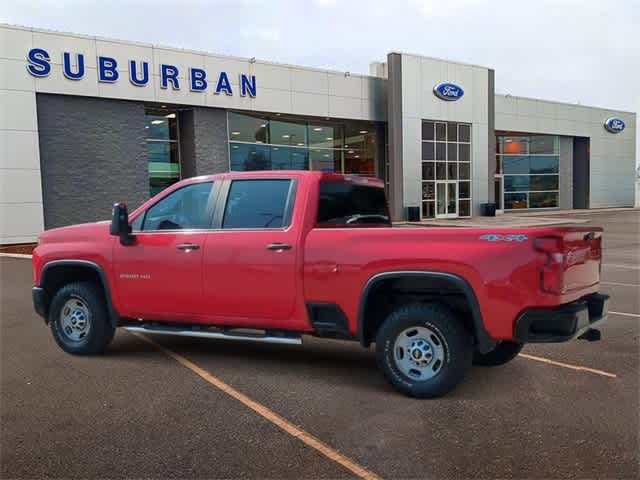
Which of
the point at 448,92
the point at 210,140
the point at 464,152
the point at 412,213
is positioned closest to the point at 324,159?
the point at 412,213

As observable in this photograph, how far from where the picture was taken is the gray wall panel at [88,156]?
70.1 ft

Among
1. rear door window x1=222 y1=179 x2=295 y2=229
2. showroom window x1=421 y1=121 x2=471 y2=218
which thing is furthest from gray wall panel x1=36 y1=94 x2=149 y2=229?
rear door window x1=222 y1=179 x2=295 y2=229

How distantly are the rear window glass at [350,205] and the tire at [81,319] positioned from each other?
2687 millimetres

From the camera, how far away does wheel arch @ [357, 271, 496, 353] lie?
4.23 meters

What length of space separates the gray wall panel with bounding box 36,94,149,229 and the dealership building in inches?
1.7

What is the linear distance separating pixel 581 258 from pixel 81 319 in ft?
16.6

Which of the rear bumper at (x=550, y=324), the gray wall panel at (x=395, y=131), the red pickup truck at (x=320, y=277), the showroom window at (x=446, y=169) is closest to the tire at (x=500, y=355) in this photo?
the red pickup truck at (x=320, y=277)

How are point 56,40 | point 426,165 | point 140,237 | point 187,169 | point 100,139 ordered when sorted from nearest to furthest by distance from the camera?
point 140,237
point 56,40
point 100,139
point 187,169
point 426,165

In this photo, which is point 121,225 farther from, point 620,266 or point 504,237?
point 620,266

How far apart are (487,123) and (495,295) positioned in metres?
32.6

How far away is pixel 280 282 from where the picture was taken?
495 cm

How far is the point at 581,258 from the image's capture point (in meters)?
4.46

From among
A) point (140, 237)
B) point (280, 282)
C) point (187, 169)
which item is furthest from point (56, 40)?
point (280, 282)

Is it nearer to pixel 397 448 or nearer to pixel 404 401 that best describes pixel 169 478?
pixel 397 448
